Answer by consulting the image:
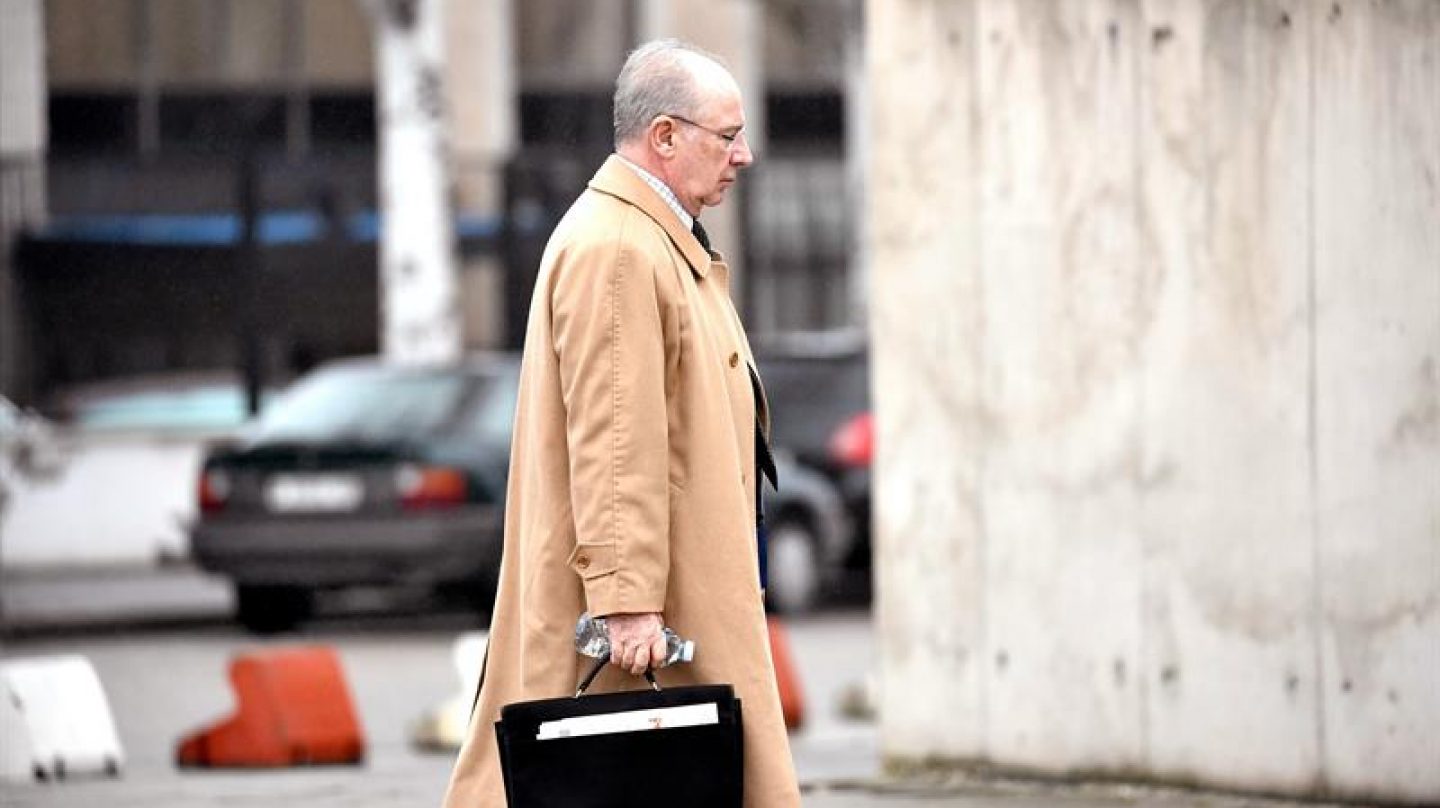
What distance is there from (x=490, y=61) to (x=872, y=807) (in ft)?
82.0

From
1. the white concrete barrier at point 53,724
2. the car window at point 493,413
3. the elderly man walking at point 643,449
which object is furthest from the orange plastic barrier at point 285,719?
the car window at point 493,413

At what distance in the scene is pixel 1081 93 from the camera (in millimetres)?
8172

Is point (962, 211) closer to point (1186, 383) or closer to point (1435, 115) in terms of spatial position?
point (1186, 383)

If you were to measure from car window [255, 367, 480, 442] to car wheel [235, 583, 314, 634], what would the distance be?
2.79 feet

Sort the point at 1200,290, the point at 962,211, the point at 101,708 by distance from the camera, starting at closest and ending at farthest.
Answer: the point at 1200,290, the point at 962,211, the point at 101,708

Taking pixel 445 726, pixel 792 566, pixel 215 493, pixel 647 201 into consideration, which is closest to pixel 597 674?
pixel 647 201

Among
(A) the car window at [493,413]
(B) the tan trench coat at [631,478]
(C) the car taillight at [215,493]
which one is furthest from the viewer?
(A) the car window at [493,413]

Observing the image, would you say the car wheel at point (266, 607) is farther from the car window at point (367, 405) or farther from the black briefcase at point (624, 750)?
the black briefcase at point (624, 750)

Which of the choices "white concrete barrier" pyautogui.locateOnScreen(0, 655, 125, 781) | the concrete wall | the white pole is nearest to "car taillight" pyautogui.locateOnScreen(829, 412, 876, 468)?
the white pole

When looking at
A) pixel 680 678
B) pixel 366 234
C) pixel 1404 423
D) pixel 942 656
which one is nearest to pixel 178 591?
pixel 366 234

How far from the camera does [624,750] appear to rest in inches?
199

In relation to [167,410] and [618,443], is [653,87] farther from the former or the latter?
[167,410]

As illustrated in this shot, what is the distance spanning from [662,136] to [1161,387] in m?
2.86

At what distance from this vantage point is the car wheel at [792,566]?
715 inches
